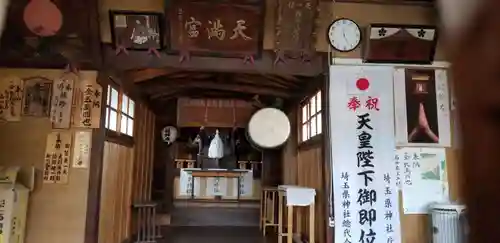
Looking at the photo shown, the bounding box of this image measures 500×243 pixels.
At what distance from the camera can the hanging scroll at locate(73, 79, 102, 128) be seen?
405 centimetres

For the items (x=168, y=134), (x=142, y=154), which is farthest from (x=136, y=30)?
Result: (x=168, y=134)

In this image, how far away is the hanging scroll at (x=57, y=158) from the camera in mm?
3959

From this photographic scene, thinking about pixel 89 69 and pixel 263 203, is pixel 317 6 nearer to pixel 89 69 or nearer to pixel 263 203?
pixel 89 69

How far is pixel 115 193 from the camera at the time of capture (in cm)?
485

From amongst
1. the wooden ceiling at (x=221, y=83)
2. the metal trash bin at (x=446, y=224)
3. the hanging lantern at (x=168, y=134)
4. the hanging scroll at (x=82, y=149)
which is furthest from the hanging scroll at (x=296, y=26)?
the hanging lantern at (x=168, y=134)

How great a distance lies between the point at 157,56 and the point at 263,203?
4.33 meters

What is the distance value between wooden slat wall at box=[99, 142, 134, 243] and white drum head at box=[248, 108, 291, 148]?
1859mm

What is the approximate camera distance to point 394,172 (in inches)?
164

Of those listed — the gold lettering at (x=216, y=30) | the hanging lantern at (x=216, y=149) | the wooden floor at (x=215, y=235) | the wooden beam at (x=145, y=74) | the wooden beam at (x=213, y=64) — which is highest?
the gold lettering at (x=216, y=30)

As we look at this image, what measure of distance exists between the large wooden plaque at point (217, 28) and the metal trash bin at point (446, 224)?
2.50 meters

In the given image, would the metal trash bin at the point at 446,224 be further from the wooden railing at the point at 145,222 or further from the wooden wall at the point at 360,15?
the wooden railing at the point at 145,222

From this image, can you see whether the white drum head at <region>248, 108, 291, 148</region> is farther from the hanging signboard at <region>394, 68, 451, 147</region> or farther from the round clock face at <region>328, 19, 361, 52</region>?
the hanging signboard at <region>394, 68, 451, 147</region>

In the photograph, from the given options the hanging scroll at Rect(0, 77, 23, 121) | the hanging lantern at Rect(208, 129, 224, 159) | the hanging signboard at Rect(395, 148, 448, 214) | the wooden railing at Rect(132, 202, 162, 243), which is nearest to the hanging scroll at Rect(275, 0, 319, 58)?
the hanging signboard at Rect(395, 148, 448, 214)

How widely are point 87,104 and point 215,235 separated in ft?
11.4
